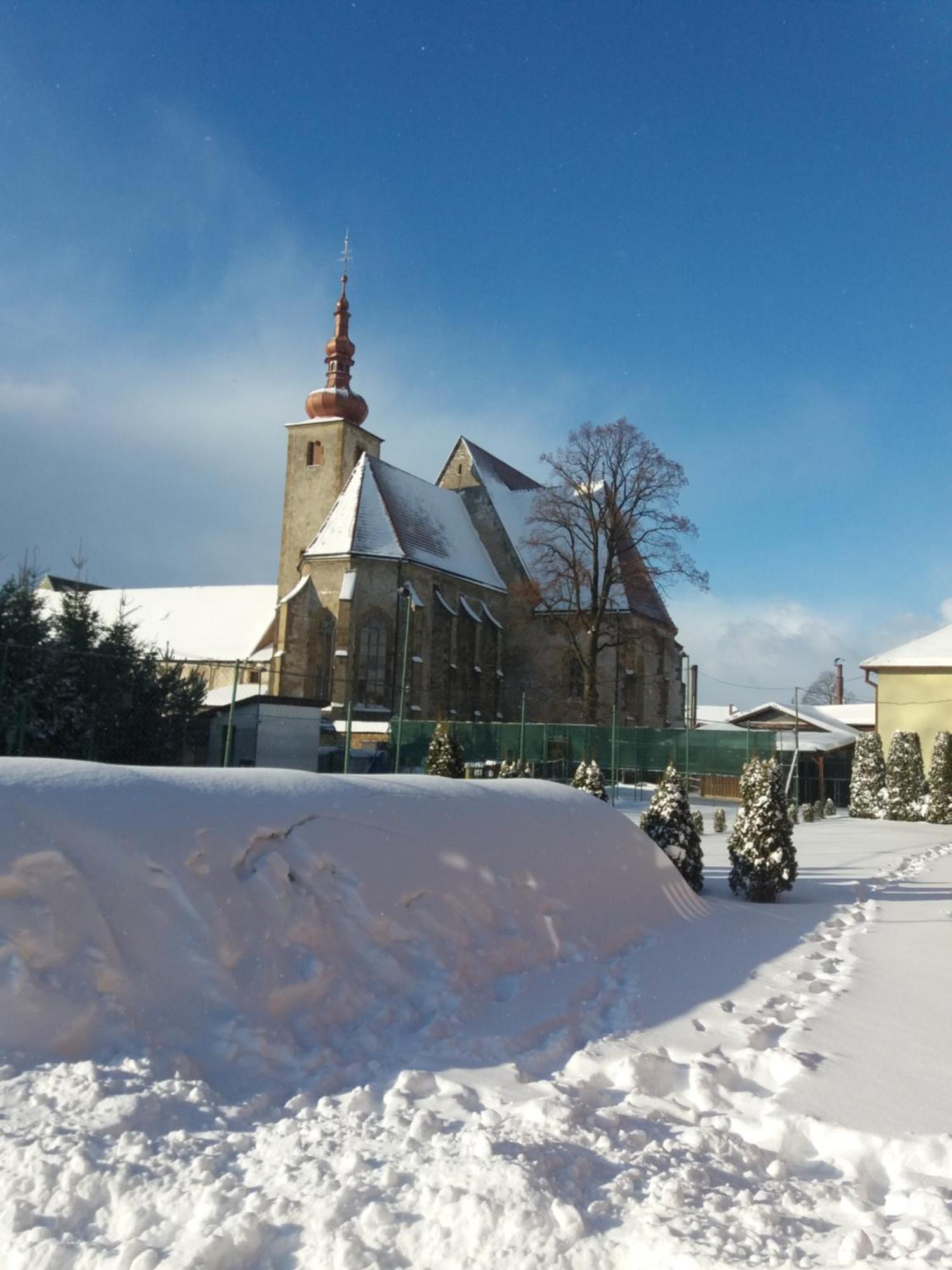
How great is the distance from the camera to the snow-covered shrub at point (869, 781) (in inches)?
1178

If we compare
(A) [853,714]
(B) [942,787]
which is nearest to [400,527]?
(B) [942,787]

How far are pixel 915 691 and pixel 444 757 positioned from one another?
78.4 feet

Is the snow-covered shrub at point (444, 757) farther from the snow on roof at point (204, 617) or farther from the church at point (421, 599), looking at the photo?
the snow on roof at point (204, 617)

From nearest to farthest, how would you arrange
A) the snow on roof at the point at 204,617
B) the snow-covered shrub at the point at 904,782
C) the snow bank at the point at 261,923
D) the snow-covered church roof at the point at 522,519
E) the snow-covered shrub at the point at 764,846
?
the snow bank at the point at 261,923 < the snow-covered shrub at the point at 764,846 < the snow-covered shrub at the point at 904,782 < the snow-covered church roof at the point at 522,519 < the snow on roof at the point at 204,617

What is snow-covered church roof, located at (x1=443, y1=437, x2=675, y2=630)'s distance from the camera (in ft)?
136

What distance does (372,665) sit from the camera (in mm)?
36188

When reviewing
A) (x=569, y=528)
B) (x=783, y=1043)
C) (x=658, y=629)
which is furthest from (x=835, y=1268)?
(x=658, y=629)

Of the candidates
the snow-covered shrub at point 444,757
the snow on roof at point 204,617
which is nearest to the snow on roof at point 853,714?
the snow on roof at point 204,617

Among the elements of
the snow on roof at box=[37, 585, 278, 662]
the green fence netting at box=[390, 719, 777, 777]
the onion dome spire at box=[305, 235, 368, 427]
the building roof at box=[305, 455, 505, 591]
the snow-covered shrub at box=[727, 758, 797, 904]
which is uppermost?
the onion dome spire at box=[305, 235, 368, 427]

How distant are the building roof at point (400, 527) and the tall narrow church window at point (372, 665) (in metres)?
2.96

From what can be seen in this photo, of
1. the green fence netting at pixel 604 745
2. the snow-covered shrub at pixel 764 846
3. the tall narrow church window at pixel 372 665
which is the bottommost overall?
the snow-covered shrub at pixel 764 846

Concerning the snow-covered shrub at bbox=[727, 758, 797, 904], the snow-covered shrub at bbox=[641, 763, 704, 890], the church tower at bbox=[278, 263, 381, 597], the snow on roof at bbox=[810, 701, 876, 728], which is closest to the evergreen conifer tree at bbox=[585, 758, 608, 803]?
the snow-covered shrub at bbox=[727, 758, 797, 904]

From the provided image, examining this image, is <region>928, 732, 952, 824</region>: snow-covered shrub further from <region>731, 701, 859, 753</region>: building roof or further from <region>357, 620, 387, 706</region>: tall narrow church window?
<region>357, 620, 387, 706</region>: tall narrow church window

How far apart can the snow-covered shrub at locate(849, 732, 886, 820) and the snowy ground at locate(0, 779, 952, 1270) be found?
2643 centimetres
